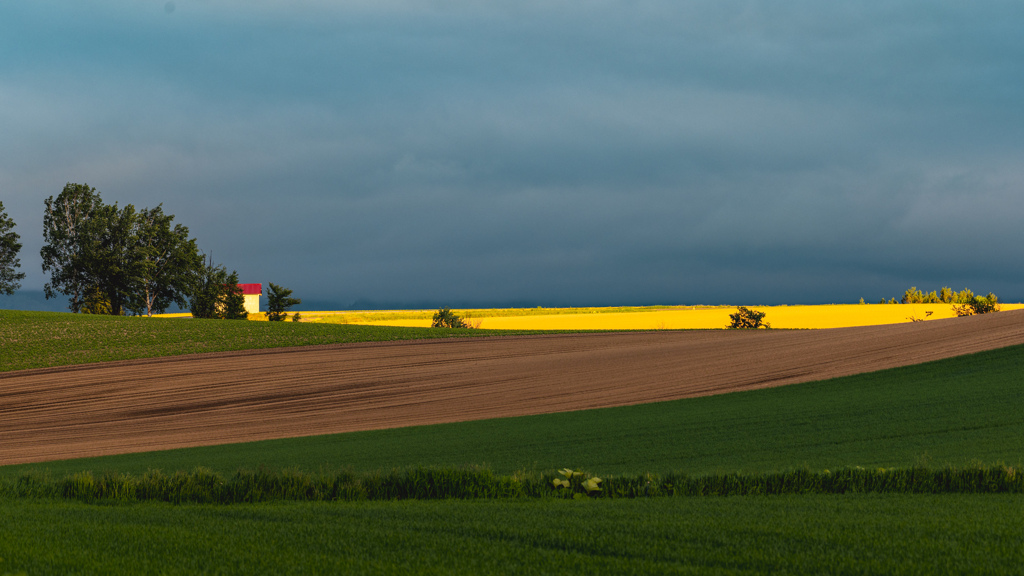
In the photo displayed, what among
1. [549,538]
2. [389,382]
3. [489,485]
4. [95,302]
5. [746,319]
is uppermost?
[746,319]

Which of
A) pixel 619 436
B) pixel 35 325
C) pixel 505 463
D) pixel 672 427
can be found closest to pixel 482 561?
pixel 505 463

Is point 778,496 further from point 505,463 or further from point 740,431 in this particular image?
point 740,431

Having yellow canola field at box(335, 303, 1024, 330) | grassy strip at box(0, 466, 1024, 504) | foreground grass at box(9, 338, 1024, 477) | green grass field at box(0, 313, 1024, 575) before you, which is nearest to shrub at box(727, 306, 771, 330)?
yellow canola field at box(335, 303, 1024, 330)

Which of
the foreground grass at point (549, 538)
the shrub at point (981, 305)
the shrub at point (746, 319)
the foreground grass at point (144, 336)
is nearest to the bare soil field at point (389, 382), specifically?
the foreground grass at point (144, 336)

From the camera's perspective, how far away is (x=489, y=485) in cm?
573

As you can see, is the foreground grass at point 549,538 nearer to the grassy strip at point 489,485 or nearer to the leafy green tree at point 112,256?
the grassy strip at point 489,485

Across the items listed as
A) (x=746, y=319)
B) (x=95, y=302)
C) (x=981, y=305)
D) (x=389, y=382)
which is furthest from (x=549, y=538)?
(x=95, y=302)

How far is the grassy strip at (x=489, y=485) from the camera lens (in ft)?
17.4

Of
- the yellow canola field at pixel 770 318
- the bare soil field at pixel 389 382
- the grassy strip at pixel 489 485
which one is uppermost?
the yellow canola field at pixel 770 318

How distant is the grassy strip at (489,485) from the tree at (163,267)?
53014 millimetres

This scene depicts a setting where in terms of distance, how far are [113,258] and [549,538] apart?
187 feet

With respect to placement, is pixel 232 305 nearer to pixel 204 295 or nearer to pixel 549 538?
pixel 204 295

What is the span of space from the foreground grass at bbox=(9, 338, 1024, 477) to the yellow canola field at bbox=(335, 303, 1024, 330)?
30.0 m

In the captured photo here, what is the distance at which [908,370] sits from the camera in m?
17.4
